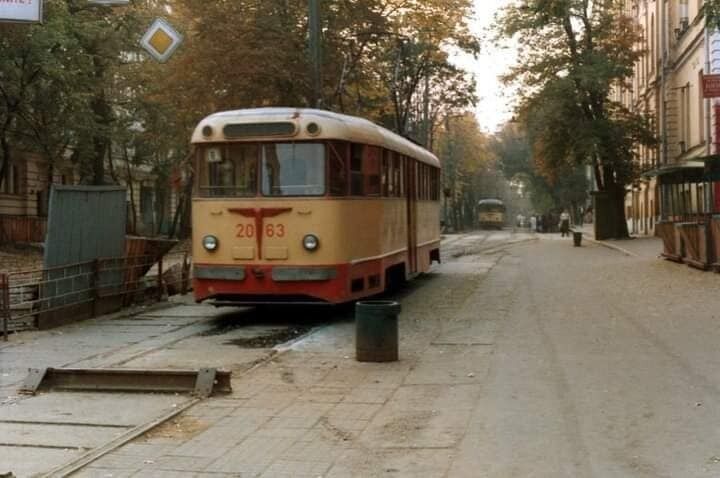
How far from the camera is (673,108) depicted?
1677 inches

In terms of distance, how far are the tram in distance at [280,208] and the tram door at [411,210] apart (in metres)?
3.63

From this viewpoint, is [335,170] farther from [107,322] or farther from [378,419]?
[378,419]

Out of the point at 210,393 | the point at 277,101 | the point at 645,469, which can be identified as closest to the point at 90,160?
the point at 277,101

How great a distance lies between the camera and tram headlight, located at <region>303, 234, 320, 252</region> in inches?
530

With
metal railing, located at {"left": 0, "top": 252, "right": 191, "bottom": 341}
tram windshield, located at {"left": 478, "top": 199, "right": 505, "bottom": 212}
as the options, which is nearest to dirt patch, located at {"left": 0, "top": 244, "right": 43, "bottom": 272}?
metal railing, located at {"left": 0, "top": 252, "right": 191, "bottom": 341}

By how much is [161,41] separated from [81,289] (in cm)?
440

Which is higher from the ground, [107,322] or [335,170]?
[335,170]

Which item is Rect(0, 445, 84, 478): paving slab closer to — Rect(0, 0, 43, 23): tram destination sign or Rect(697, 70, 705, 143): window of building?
Rect(0, 0, 43, 23): tram destination sign

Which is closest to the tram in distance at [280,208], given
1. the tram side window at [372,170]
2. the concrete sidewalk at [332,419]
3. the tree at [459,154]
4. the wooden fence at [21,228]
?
the tram side window at [372,170]

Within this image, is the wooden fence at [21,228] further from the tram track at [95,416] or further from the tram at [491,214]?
the tram at [491,214]

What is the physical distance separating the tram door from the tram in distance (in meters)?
3.63

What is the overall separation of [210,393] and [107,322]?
6.53 m

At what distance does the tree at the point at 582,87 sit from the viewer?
42.0 meters

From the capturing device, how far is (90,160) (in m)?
37.8
